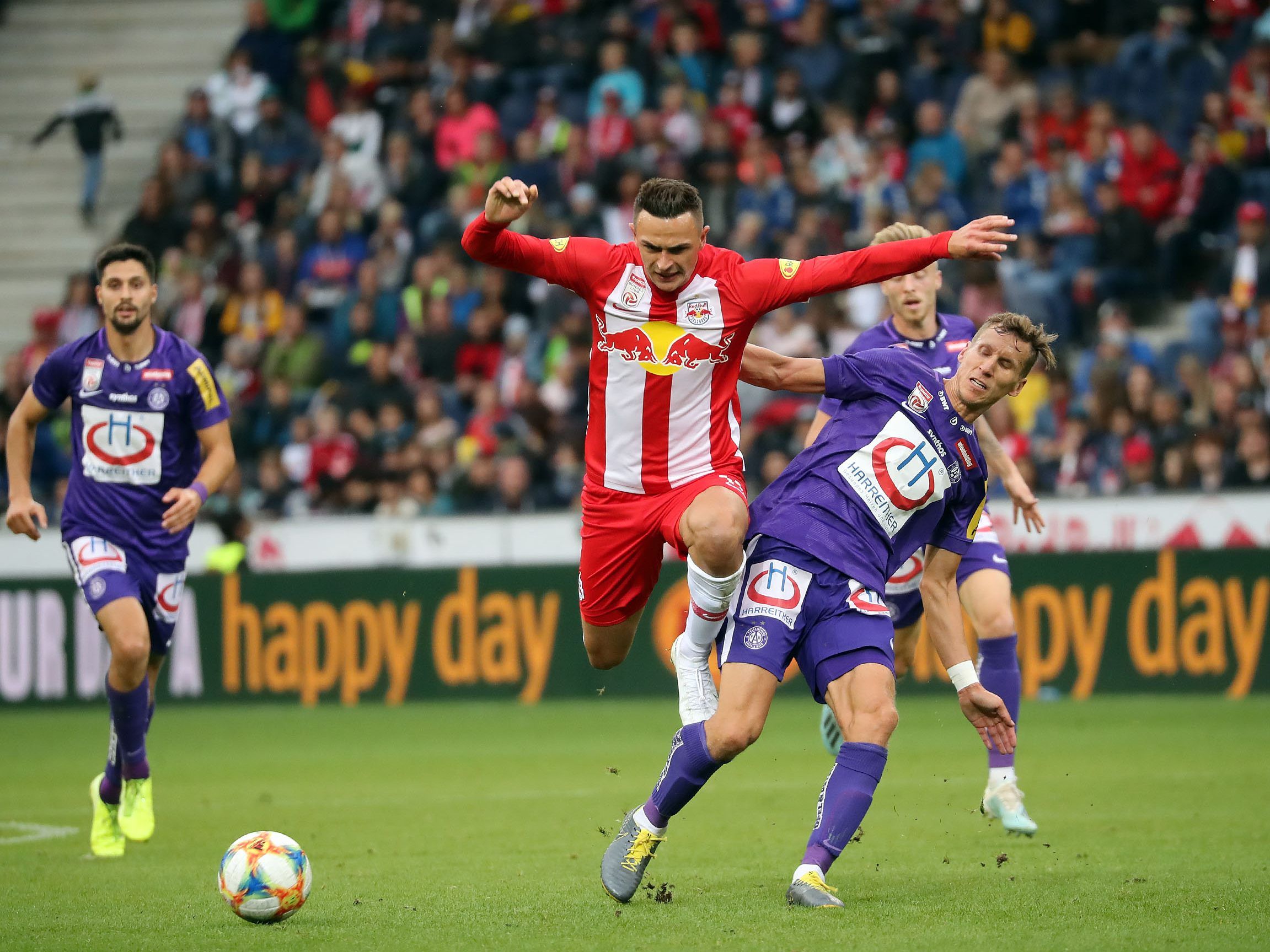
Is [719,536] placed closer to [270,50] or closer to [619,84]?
[619,84]

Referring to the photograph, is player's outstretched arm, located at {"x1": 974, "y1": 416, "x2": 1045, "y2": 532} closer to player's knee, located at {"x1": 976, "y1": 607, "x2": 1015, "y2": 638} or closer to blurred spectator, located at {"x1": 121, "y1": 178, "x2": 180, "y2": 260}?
player's knee, located at {"x1": 976, "y1": 607, "x2": 1015, "y2": 638}

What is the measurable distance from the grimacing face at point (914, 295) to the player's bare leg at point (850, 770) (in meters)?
2.79

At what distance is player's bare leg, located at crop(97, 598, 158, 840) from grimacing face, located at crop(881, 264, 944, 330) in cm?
397

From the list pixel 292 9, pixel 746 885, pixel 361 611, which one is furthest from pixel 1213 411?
pixel 292 9

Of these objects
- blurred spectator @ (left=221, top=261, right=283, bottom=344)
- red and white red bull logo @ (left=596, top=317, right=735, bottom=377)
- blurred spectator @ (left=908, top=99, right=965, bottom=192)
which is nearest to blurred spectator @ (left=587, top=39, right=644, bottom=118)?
blurred spectator @ (left=908, top=99, right=965, bottom=192)

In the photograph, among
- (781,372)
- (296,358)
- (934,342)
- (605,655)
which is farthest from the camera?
(296,358)

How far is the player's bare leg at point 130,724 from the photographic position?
837 cm

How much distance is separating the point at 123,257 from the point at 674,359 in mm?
2987

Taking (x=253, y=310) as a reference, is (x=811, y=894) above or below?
below

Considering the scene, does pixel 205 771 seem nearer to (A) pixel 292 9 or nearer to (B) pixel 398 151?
(B) pixel 398 151

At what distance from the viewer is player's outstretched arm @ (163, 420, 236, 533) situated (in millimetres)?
8277

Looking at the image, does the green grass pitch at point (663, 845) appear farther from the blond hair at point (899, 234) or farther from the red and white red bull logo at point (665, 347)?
the blond hair at point (899, 234)

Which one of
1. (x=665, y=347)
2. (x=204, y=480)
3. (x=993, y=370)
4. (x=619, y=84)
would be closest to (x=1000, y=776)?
(x=993, y=370)

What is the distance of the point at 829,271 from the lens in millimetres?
6973
